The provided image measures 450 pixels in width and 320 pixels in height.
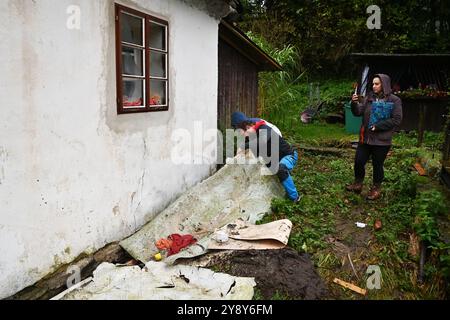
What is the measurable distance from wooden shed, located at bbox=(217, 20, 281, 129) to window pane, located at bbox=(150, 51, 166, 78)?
7.35 feet

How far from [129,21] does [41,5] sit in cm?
147

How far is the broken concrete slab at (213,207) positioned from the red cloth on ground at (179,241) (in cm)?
18

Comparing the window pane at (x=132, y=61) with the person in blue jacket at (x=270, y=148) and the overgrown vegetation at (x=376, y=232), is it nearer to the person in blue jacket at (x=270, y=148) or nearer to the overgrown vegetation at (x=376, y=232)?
the person in blue jacket at (x=270, y=148)

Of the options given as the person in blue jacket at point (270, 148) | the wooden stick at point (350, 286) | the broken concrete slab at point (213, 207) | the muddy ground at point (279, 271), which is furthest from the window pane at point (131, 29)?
the wooden stick at point (350, 286)

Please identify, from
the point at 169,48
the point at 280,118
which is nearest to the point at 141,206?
the point at 169,48

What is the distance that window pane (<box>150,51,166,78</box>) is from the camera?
5086 millimetres

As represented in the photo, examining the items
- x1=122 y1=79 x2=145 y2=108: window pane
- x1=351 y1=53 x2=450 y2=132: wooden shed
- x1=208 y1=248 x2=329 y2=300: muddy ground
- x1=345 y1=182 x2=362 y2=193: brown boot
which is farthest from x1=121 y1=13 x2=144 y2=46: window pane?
x1=351 y1=53 x2=450 y2=132: wooden shed

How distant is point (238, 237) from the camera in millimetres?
4477

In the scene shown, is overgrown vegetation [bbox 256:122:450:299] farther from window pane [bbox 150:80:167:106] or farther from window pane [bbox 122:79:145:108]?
window pane [bbox 122:79:145:108]

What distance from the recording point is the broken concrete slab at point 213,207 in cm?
459

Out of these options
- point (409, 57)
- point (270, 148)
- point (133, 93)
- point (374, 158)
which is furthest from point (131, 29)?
point (409, 57)

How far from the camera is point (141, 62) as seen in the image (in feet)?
15.6

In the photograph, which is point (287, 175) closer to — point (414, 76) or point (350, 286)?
point (350, 286)

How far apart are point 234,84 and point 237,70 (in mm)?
370
